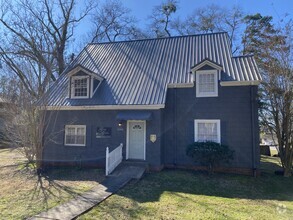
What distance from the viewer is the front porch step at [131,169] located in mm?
10773

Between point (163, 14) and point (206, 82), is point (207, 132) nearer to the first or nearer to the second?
point (206, 82)

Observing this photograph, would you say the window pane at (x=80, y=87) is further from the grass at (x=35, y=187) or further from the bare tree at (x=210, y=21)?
the bare tree at (x=210, y=21)

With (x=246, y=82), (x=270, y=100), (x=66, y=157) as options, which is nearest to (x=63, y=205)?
(x=66, y=157)

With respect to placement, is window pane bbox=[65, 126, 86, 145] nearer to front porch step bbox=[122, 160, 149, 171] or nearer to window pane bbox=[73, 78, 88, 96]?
window pane bbox=[73, 78, 88, 96]

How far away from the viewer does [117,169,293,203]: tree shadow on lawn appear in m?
8.70

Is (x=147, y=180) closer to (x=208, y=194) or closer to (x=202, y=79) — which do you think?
(x=208, y=194)

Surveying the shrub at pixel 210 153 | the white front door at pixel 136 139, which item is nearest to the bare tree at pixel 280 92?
the shrub at pixel 210 153

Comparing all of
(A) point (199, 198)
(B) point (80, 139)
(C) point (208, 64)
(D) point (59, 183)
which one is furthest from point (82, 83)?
(A) point (199, 198)

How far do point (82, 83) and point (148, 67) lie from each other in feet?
13.5

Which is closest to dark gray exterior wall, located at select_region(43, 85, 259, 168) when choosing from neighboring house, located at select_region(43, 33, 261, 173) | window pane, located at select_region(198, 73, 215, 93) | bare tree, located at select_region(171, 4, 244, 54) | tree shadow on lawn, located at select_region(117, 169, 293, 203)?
neighboring house, located at select_region(43, 33, 261, 173)

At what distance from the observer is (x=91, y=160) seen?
→ 512 inches

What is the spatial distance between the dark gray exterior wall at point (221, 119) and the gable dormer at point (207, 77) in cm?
28

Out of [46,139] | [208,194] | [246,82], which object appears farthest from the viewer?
[46,139]

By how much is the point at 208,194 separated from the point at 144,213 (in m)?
3.12
